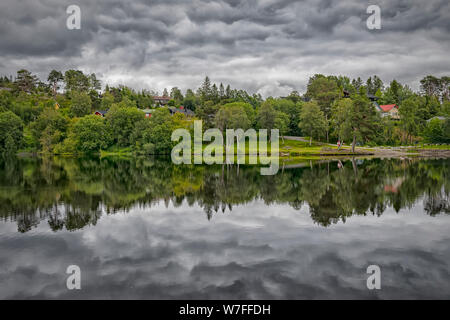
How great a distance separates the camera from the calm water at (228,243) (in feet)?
32.8

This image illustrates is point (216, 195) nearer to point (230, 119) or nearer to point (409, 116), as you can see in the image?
point (230, 119)

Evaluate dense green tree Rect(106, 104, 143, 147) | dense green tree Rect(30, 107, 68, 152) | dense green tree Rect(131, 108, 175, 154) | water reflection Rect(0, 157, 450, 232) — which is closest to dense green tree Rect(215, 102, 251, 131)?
dense green tree Rect(131, 108, 175, 154)

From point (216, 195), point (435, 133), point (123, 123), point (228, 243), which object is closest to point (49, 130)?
point (123, 123)

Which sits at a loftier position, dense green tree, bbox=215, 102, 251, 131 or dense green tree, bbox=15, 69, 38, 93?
dense green tree, bbox=15, 69, 38, 93

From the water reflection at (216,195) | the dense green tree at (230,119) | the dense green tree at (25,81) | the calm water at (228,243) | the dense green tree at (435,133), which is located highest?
the dense green tree at (25,81)

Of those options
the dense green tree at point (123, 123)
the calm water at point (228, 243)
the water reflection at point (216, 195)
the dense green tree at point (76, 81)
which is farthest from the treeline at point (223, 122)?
the calm water at point (228, 243)

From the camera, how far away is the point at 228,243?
13953 millimetres

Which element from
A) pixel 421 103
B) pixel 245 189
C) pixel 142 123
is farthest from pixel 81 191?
pixel 421 103

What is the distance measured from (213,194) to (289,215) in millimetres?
8361

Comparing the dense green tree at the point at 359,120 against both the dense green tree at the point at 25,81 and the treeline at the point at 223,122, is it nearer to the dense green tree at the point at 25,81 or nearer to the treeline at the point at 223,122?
the treeline at the point at 223,122

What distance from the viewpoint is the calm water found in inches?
393

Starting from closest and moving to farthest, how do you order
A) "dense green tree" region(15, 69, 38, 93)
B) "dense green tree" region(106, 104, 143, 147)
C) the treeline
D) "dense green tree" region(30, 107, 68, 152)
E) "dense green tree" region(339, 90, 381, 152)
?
"dense green tree" region(339, 90, 381, 152) → the treeline → "dense green tree" region(106, 104, 143, 147) → "dense green tree" region(30, 107, 68, 152) → "dense green tree" region(15, 69, 38, 93)

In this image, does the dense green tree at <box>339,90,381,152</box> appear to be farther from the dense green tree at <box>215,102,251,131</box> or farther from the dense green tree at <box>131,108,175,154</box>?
the dense green tree at <box>131,108,175,154</box>
